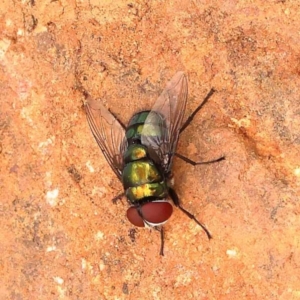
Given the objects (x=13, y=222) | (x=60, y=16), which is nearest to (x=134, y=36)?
(x=60, y=16)

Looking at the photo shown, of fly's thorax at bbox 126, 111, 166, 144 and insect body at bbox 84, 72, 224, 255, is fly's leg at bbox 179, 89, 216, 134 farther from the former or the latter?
fly's thorax at bbox 126, 111, 166, 144

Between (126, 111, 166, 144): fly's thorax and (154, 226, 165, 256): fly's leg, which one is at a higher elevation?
(126, 111, 166, 144): fly's thorax

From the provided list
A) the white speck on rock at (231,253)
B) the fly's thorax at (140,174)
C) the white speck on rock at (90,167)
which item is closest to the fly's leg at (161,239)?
the fly's thorax at (140,174)

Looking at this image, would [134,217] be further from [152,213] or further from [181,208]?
[181,208]

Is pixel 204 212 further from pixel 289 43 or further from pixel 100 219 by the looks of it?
pixel 289 43

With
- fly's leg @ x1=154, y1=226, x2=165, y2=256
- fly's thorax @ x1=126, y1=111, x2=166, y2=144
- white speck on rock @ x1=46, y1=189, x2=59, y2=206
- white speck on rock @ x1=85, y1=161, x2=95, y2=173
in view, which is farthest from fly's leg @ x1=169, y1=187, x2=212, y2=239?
white speck on rock @ x1=46, y1=189, x2=59, y2=206

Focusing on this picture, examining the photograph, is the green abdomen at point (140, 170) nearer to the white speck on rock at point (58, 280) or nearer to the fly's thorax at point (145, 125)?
the fly's thorax at point (145, 125)
